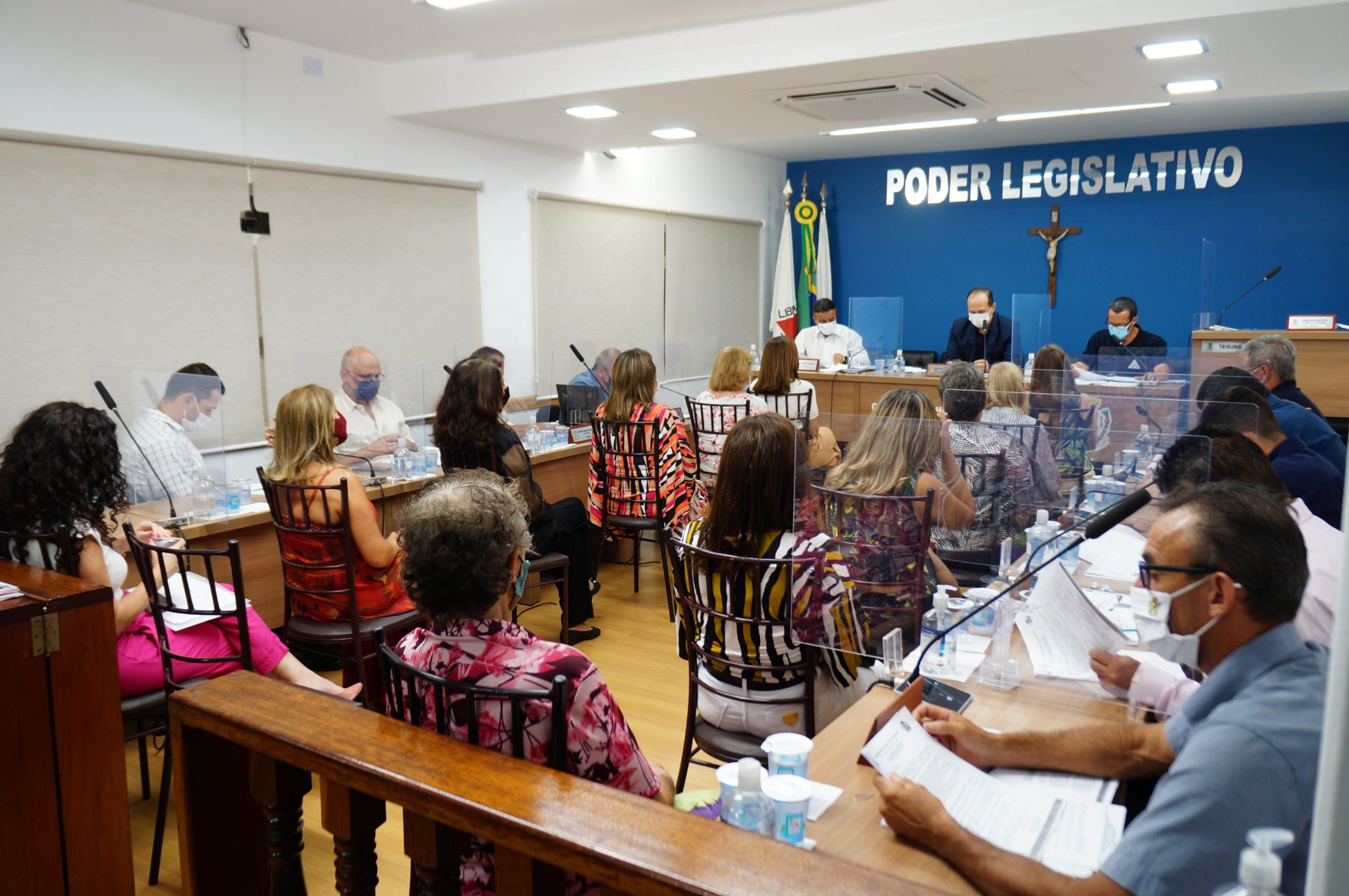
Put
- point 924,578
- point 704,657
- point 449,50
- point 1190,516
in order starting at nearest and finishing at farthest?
point 1190,516, point 924,578, point 704,657, point 449,50

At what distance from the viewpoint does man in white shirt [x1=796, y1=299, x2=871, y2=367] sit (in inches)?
296

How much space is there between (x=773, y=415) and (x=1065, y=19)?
7.74 ft

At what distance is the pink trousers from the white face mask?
6.83 ft

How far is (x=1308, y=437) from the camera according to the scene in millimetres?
3412

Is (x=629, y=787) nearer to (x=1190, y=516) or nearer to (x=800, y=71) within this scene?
(x=1190, y=516)

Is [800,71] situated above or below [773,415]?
above

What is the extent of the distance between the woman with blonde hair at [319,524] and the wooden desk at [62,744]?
93cm

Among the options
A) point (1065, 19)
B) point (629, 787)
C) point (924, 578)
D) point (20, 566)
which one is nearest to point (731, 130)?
point (1065, 19)

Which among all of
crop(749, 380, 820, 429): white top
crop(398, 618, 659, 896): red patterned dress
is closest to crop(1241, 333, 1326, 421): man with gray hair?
crop(749, 380, 820, 429): white top

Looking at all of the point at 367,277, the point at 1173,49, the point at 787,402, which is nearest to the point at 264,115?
the point at 367,277

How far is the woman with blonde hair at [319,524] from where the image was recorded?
9.43 ft

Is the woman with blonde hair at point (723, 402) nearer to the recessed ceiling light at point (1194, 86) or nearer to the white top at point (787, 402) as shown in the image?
the white top at point (787, 402)

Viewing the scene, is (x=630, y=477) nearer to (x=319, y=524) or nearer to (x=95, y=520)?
(x=319, y=524)

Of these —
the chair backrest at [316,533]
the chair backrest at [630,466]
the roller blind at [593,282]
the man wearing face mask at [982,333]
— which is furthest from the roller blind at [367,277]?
the man wearing face mask at [982,333]
